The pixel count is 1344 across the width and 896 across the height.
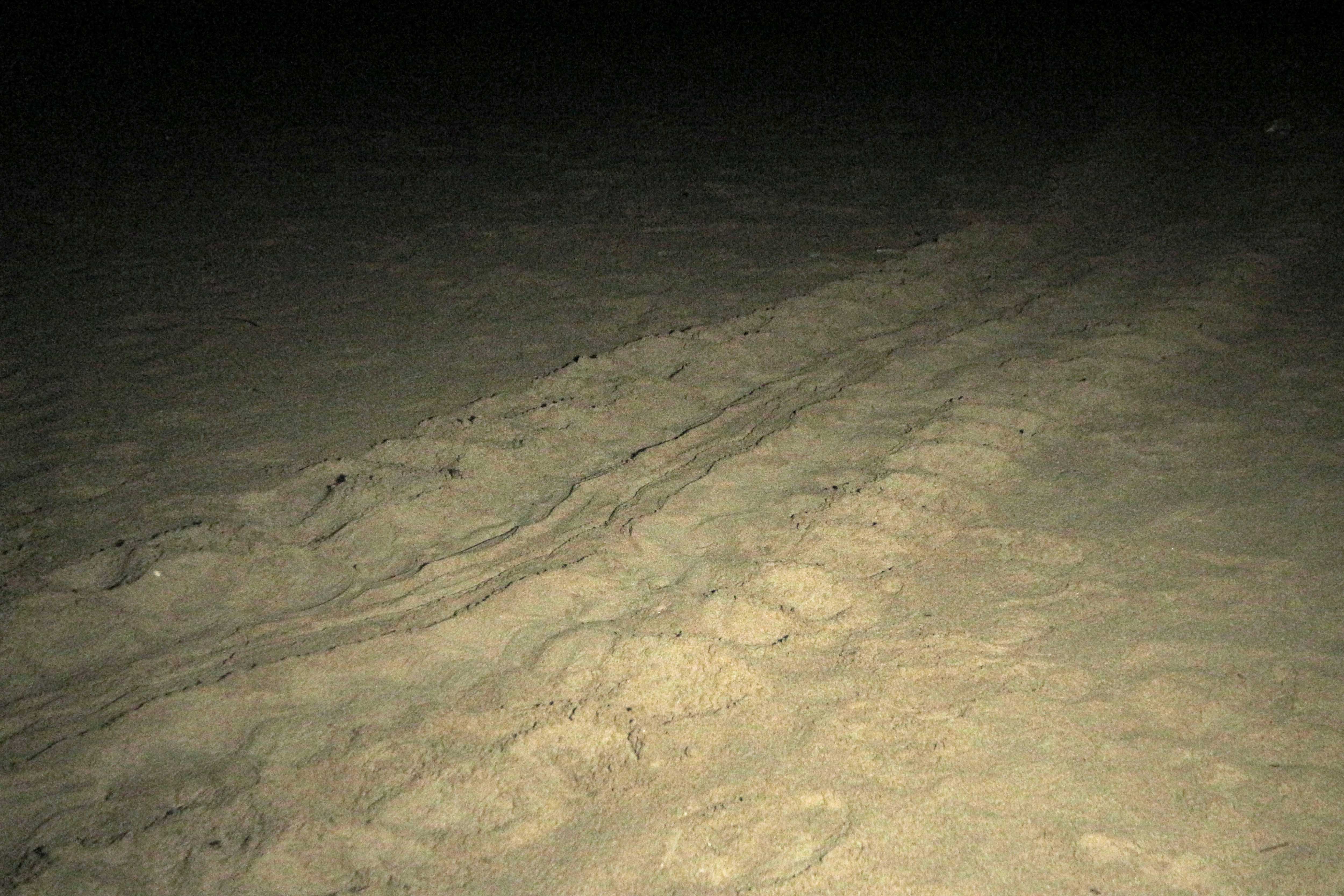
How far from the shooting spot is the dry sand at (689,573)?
1896 mm

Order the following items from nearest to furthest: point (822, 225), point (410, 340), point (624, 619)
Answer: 1. point (624, 619)
2. point (410, 340)
3. point (822, 225)

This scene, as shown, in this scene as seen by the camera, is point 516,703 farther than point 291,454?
No

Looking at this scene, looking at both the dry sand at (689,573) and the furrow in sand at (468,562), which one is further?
the furrow in sand at (468,562)

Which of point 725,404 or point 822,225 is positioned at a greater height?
point 822,225

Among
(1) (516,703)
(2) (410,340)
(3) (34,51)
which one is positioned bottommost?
(1) (516,703)

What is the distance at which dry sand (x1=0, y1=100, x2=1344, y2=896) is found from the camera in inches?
74.6

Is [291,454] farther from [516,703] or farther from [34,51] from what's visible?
[34,51]

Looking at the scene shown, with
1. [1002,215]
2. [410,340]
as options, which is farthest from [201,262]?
[1002,215]

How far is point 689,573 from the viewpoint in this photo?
259 cm

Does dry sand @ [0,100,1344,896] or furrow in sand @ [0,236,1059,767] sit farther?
furrow in sand @ [0,236,1059,767]

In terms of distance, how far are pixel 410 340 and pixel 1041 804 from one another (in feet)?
9.99

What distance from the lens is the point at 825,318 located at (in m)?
4.04

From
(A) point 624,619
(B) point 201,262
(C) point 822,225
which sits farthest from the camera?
(C) point 822,225

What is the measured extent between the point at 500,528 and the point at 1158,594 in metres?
1.83
